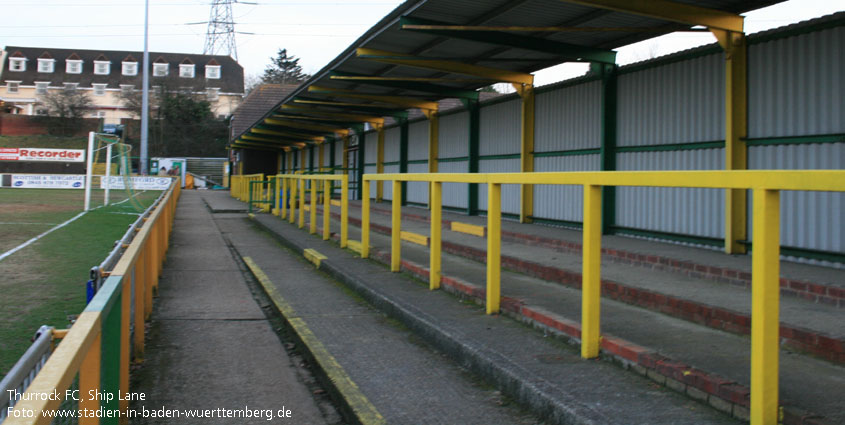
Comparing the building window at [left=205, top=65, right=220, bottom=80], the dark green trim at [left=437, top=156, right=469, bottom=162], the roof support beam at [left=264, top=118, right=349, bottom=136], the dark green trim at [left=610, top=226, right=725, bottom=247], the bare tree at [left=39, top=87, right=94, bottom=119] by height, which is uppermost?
the building window at [left=205, top=65, right=220, bottom=80]

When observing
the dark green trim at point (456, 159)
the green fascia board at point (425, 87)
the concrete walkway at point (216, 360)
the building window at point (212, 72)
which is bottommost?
the concrete walkway at point (216, 360)

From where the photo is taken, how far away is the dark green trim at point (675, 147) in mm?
8961

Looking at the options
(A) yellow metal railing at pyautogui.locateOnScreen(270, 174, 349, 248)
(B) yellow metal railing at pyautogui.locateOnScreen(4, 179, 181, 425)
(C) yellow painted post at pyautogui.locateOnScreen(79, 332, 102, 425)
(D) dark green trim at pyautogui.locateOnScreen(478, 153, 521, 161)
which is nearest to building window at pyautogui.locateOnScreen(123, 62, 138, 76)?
A: (A) yellow metal railing at pyautogui.locateOnScreen(270, 174, 349, 248)

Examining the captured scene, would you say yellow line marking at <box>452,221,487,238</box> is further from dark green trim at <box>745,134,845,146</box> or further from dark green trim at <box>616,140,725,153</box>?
dark green trim at <box>745,134,845,146</box>

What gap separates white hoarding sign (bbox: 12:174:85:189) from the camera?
39.8 meters

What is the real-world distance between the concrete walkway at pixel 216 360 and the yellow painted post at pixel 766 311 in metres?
2.40

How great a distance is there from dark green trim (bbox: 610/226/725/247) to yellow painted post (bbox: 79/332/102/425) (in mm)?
7708

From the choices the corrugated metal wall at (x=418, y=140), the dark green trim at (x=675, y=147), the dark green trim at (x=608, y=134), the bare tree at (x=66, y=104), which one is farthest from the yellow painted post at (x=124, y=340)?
the bare tree at (x=66, y=104)

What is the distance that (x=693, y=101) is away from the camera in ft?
30.8

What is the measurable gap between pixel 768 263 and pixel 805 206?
517 cm

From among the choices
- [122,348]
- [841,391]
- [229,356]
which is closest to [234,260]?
[229,356]

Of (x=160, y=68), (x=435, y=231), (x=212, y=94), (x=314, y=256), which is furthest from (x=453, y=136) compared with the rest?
(x=160, y=68)

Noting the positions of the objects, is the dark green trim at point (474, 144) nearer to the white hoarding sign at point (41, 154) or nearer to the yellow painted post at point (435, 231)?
the yellow painted post at point (435, 231)

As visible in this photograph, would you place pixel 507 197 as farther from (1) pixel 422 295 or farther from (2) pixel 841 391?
(2) pixel 841 391
